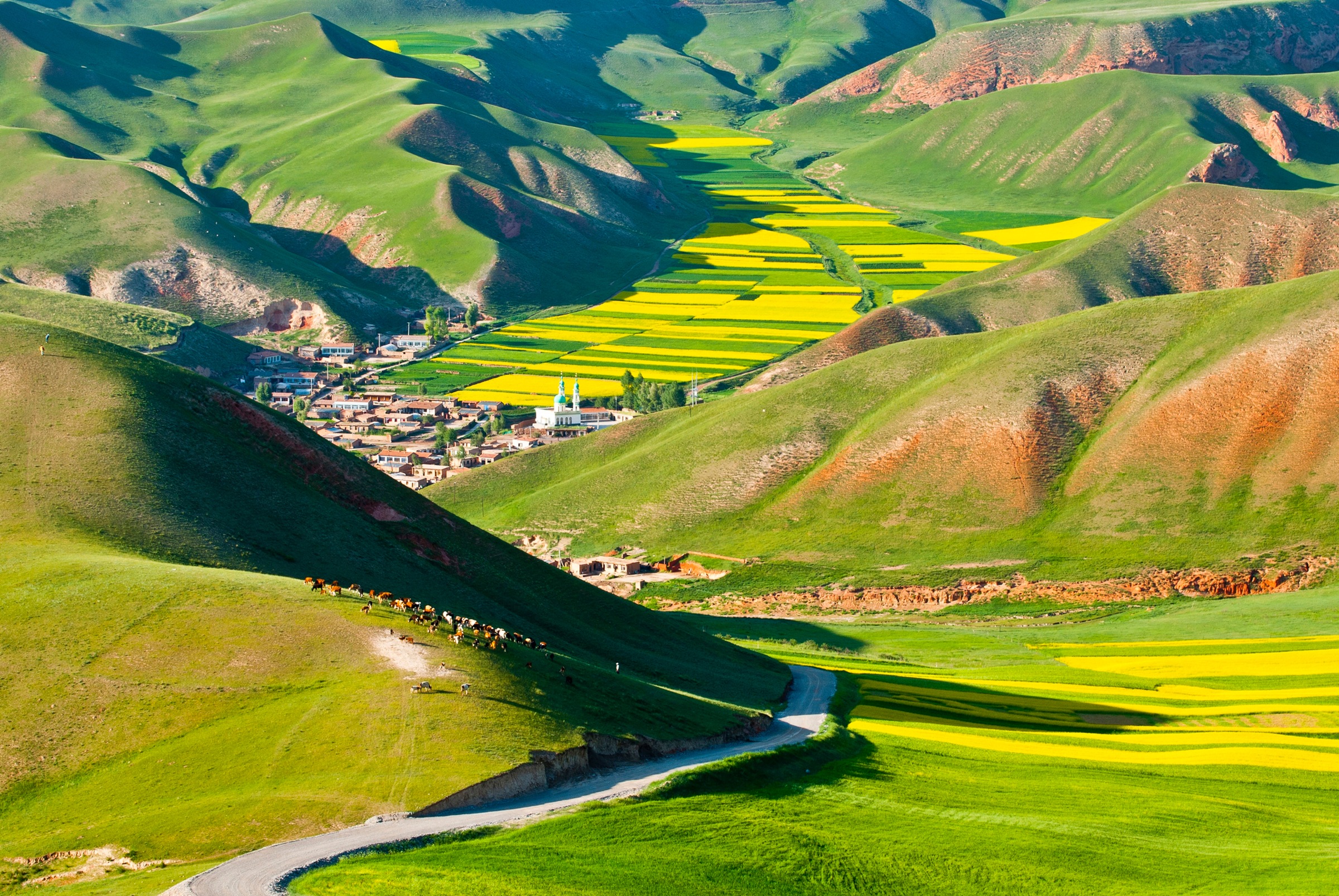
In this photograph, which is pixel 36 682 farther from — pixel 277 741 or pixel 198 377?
pixel 198 377

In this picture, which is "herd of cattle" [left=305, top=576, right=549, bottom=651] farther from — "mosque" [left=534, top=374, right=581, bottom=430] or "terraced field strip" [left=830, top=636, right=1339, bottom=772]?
"mosque" [left=534, top=374, right=581, bottom=430]

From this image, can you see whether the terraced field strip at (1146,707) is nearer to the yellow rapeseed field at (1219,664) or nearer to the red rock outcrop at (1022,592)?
the yellow rapeseed field at (1219,664)

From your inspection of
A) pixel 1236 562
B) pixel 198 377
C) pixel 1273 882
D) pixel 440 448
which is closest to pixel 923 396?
pixel 1236 562

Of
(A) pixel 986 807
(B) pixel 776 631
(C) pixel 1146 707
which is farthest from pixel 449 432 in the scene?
(A) pixel 986 807

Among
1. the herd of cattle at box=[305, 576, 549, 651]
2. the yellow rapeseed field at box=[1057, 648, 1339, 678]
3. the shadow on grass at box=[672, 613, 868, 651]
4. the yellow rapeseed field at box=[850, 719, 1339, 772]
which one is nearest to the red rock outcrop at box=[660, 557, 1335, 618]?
the shadow on grass at box=[672, 613, 868, 651]

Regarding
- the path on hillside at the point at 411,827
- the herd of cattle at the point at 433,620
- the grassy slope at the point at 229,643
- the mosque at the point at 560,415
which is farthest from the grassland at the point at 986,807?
the mosque at the point at 560,415

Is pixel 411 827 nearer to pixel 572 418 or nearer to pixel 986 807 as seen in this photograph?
pixel 986 807

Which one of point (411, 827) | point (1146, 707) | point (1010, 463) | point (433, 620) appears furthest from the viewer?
point (1010, 463)
